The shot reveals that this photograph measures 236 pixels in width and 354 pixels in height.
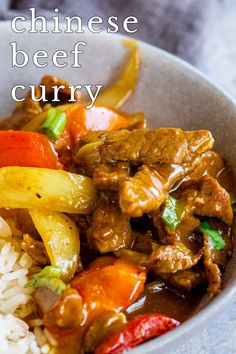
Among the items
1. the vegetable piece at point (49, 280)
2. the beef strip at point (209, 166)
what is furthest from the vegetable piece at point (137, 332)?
the beef strip at point (209, 166)

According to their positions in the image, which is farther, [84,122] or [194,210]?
[84,122]

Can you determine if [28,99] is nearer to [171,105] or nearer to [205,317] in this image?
[171,105]

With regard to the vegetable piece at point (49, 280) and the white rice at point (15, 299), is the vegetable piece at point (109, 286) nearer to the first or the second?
the vegetable piece at point (49, 280)

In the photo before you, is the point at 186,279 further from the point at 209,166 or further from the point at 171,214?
the point at 209,166

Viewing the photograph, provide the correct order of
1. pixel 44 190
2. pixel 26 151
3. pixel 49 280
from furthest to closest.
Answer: pixel 26 151, pixel 44 190, pixel 49 280

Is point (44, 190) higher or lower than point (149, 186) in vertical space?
lower

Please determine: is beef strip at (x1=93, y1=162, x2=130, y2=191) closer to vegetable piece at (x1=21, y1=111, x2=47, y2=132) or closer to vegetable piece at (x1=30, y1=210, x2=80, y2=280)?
vegetable piece at (x1=30, y1=210, x2=80, y2=280)

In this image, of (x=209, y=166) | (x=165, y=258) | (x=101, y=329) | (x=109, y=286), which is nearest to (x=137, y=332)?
(x=101, y=329)

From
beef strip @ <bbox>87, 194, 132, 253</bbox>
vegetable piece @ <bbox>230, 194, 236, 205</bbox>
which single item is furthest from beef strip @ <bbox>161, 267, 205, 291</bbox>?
vegetable piece @ <bbox>230, 194, 236, 205</bbox>
